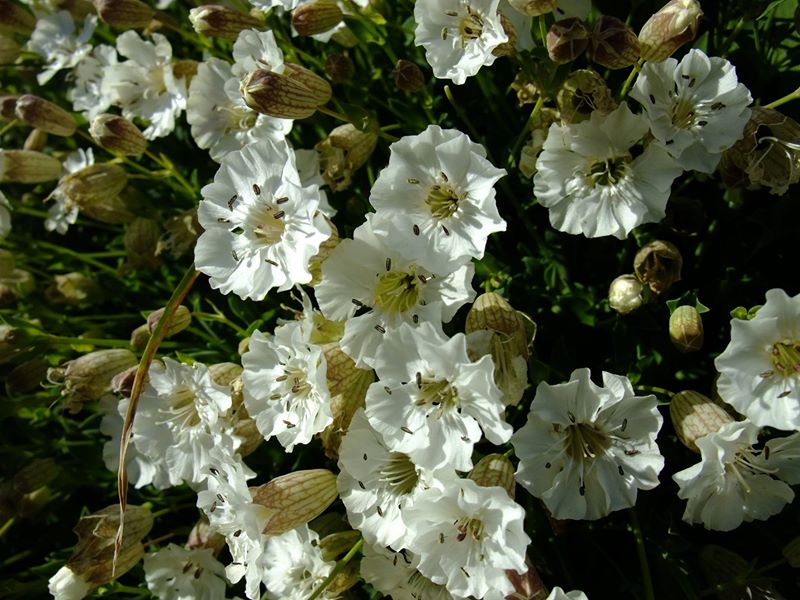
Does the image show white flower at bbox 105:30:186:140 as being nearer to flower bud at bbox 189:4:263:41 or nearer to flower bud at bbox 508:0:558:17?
flower bud at bbox 189:4:263:41

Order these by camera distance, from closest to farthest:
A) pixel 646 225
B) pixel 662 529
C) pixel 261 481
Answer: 1. pixel 662 529
2. pixel 646 225
3. pixel 261 481

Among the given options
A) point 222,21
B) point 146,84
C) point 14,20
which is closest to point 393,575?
point 222,21

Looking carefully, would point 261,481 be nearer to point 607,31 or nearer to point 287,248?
point 287,248

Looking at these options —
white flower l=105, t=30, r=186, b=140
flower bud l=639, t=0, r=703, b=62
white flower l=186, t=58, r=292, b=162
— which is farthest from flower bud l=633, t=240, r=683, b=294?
white flower l=105, t=30, r=186, b=140

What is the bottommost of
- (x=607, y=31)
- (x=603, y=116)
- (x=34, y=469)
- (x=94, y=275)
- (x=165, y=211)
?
(x=34, y=469)

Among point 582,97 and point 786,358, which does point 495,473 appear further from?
Answer: point 582,97

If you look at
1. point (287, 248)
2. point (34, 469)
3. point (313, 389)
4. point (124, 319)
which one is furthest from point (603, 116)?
point (34, 469)
